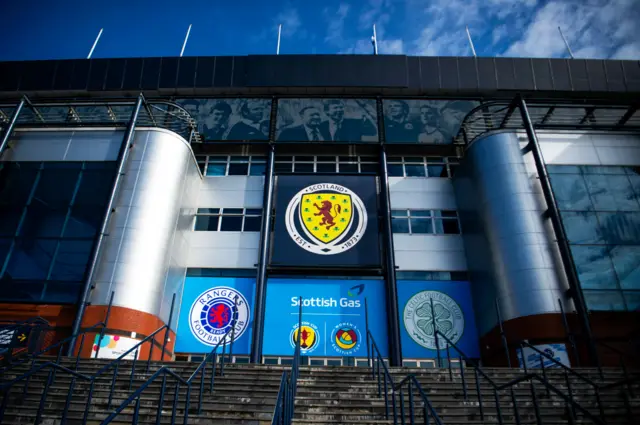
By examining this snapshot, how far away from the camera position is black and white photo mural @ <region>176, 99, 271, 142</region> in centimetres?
2175

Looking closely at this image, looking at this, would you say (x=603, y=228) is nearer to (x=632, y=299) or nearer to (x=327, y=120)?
(x=632, y=299)

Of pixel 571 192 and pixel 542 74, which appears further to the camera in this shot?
pixel 542 74

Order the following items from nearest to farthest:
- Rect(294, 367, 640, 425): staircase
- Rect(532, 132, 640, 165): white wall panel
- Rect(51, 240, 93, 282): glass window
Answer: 1. Rect(294, 367, 640, 425): staircase
2. Rect(51, 240, 93, 282): glass window
3. Rect(532, 132, 640, 165): white wall panel

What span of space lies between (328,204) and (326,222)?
0.94 metres

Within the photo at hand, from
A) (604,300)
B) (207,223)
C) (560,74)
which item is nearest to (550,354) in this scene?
(604,300)

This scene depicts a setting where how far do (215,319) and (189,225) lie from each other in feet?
14.8

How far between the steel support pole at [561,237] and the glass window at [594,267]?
44cm

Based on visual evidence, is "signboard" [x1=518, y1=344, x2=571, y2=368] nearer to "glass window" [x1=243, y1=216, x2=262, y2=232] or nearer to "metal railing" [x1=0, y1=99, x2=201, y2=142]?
"glass window" [x1=243, y1=216, x2=262, y2=232]

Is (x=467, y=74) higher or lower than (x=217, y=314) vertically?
higher

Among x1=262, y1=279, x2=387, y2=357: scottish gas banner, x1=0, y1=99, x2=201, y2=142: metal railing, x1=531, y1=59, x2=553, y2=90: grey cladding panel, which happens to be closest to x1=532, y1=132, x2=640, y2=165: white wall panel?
x1=531, y1=59, x2=553, y2=90: grey cladding panel

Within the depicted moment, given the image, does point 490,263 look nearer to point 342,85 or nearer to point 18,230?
point 342,85

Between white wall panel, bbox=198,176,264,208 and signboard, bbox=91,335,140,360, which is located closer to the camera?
signboard, bbox=91,335,140,360

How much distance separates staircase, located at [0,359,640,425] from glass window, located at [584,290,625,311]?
425 centimetres

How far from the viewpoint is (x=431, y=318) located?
1770 centimetres
